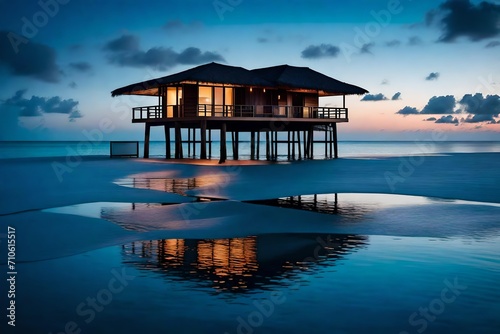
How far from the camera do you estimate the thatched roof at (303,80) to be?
37.3 metres

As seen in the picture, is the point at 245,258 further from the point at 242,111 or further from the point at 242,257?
the point at 242,111

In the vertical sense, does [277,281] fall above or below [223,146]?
below

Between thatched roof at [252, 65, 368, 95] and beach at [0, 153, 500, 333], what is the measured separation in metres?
19.4

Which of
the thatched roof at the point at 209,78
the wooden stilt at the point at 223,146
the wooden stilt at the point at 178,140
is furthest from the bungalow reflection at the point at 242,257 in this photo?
the wooden stilt at the point at 178,140

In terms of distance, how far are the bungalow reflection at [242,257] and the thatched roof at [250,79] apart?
23.0 meters

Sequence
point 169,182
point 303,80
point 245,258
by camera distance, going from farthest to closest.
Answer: point 303,80, point 169,182, point 245,258

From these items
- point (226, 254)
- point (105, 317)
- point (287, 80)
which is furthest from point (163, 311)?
point (287, 80)

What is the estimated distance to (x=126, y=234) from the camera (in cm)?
1128

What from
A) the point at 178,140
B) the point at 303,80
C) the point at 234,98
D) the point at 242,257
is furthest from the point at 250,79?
the point at 242,257

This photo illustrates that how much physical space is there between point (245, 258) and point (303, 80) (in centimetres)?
3103

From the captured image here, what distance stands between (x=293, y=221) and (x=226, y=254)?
4.00 m

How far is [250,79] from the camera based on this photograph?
35.4 meters

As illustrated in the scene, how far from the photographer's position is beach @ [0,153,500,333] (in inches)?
257

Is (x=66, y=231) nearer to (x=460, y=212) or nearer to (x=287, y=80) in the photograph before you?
(x=460, y=212)
